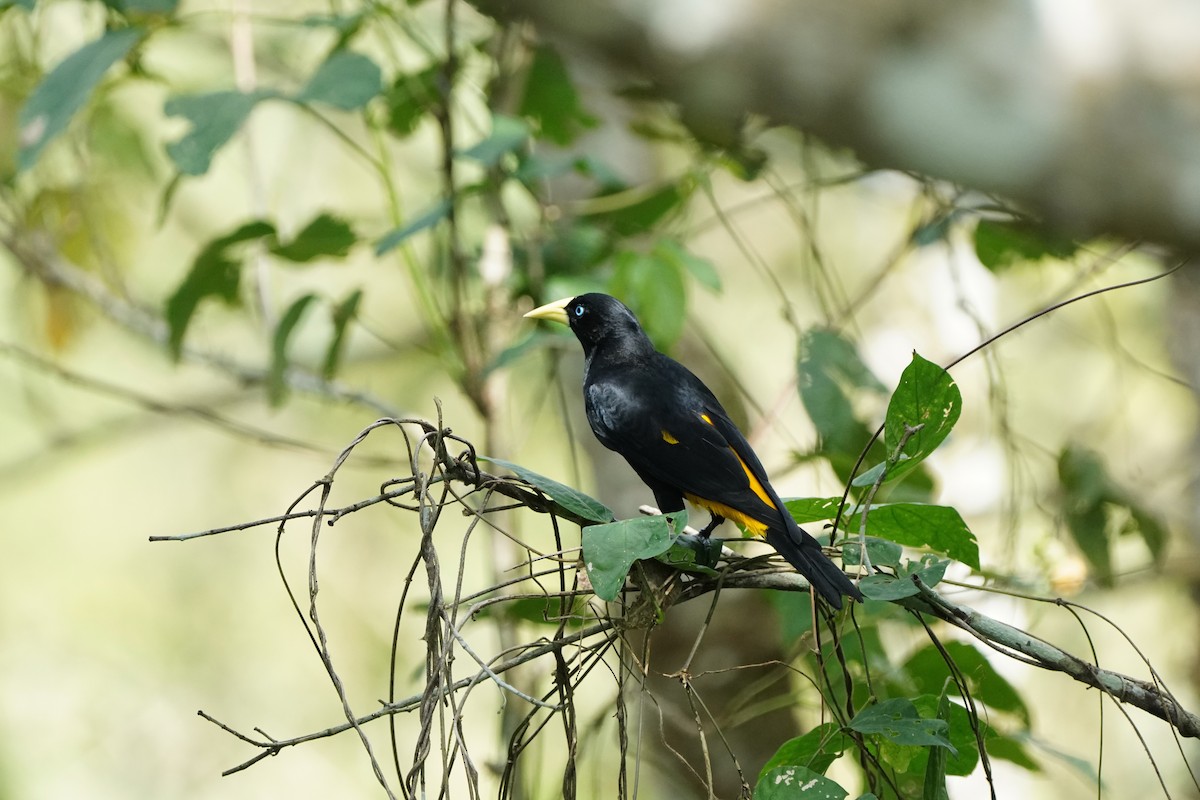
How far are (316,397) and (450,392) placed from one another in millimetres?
4289

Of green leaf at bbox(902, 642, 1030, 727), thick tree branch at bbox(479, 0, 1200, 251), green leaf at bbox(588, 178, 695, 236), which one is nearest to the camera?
thick tree branch at bbox(479, 0, 1200, 251)

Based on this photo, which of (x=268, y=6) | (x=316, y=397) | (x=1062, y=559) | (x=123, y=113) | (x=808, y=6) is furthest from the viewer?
(x=268, y=6)

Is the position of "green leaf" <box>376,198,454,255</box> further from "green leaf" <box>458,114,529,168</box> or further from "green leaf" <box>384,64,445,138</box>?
"green leaf" <box>384,64,445,138</box>

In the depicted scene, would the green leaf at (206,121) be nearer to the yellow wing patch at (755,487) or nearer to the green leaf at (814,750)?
the yellow wing patch at (755,487)

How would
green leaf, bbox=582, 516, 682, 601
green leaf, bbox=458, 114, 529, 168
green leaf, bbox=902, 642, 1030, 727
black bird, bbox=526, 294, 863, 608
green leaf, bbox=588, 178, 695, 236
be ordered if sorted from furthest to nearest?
green leaf, bbox=588, 178, 695, 236 < green leaf, bbox=458, 114, 529, 168 < black bird, bbox=526, 294, 863, 608 < green leaf, bbox=902, 642, 1030, 727 < green leaf, bbox=582, 516, 682, 601

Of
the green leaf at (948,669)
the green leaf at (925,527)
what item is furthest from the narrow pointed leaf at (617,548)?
the green leaf at (948,669)

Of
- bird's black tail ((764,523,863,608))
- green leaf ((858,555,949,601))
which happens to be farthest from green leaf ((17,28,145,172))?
green leaf ((858,555,949,601))

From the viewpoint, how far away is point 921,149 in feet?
4.20

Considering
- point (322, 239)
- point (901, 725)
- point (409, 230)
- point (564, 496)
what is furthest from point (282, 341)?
point (901, 725)

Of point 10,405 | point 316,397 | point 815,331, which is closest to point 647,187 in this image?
point 815,331

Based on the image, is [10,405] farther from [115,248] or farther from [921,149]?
[921,149]

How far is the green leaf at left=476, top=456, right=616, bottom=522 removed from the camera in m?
1.57

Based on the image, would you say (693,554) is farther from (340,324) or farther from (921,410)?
(340,324)

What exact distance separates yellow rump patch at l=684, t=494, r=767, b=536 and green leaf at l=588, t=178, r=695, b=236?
1.20 meters
